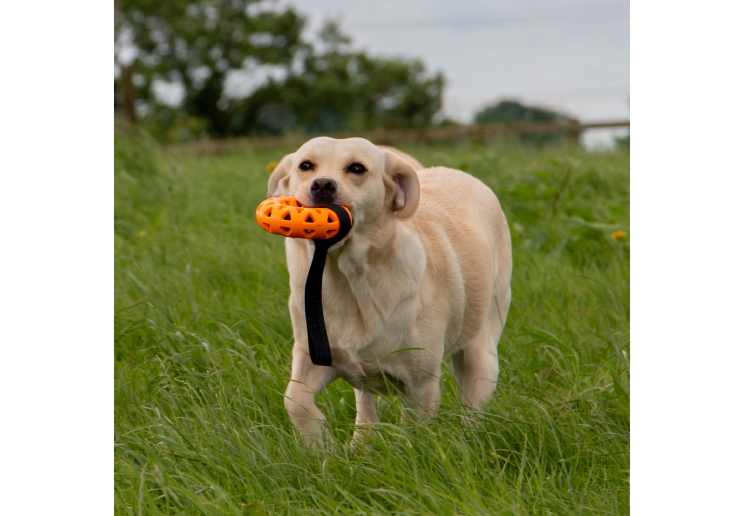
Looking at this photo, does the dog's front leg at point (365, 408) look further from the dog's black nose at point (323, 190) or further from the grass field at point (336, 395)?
the dog's black nose at point (323, 190)

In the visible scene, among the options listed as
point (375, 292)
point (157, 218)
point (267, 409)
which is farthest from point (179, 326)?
point (157, 218)

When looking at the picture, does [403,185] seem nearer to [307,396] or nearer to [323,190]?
[323,190]

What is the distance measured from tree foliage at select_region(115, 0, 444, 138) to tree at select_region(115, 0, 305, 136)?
0.09 feet

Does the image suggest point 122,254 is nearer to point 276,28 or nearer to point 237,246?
point 237,246

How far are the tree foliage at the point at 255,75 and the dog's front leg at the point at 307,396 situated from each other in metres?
18.7

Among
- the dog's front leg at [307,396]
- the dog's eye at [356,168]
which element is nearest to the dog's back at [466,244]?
the dog's eye at [356,168]

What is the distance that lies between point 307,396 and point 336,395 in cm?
58

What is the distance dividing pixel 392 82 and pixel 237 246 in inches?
772

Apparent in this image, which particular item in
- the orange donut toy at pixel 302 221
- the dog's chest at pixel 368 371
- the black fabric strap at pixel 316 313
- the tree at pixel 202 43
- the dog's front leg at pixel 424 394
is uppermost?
the tree at pixel 202 43

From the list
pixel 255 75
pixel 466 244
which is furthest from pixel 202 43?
pixel 466 244

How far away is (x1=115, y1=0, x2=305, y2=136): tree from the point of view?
22.2 m

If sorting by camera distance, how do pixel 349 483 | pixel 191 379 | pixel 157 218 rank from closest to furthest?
1. pixel 349 483
2. pixel 191 379
3. pixel 157 218

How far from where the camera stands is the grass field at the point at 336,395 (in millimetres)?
2631

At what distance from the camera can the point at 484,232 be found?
3.83 m
